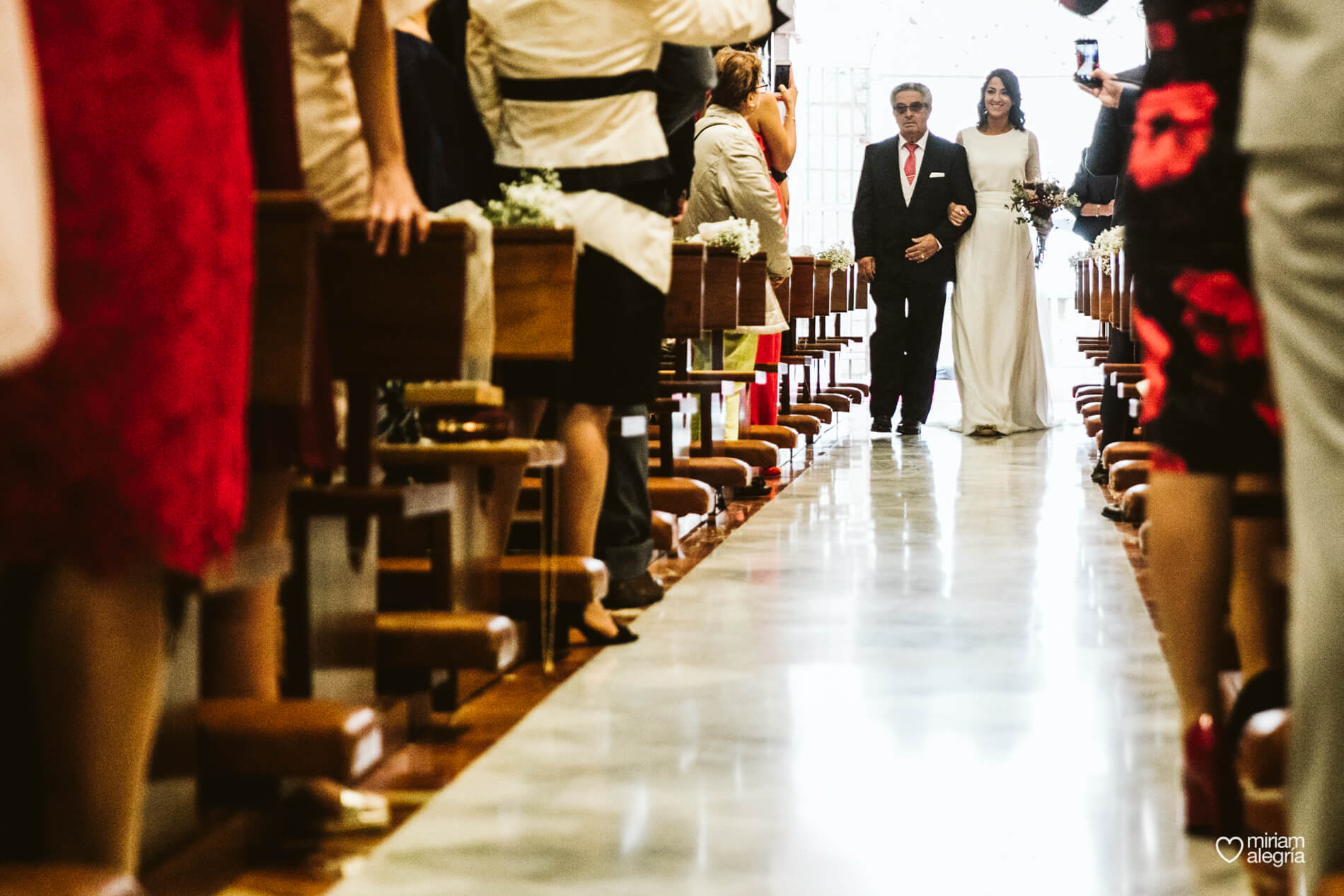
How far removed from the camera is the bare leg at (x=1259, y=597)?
193cm

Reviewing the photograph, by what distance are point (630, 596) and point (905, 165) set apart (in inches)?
243

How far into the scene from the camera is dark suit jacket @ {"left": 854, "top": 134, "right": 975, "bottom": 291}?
29.6ft

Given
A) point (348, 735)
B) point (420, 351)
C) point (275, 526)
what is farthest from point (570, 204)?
point (348, 735)

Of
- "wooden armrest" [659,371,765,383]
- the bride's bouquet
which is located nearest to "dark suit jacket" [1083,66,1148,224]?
"wooden armrest" [659,371,765,383]

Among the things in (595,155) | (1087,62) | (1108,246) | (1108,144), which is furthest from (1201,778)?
(1108,246)

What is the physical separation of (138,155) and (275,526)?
81cm

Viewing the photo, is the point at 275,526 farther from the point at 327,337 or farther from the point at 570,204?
the point at 570,204

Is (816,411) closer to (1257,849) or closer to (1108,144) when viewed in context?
(1108,144)

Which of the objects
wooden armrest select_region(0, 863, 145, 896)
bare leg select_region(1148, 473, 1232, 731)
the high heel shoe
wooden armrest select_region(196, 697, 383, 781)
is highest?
bare leg select_region(1148, 473, 1232, 731)

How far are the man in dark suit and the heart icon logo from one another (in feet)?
24.0

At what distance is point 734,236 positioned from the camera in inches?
208

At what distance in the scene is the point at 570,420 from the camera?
121 inches

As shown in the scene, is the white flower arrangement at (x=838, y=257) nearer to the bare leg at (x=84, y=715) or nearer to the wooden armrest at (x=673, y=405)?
A: the wooden armrest at (x=673, y=405)

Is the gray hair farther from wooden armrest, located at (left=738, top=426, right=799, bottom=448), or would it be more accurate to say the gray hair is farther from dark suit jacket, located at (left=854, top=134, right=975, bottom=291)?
wooden armrest, located at (left=738, top=426, right=799, bottom=448)
